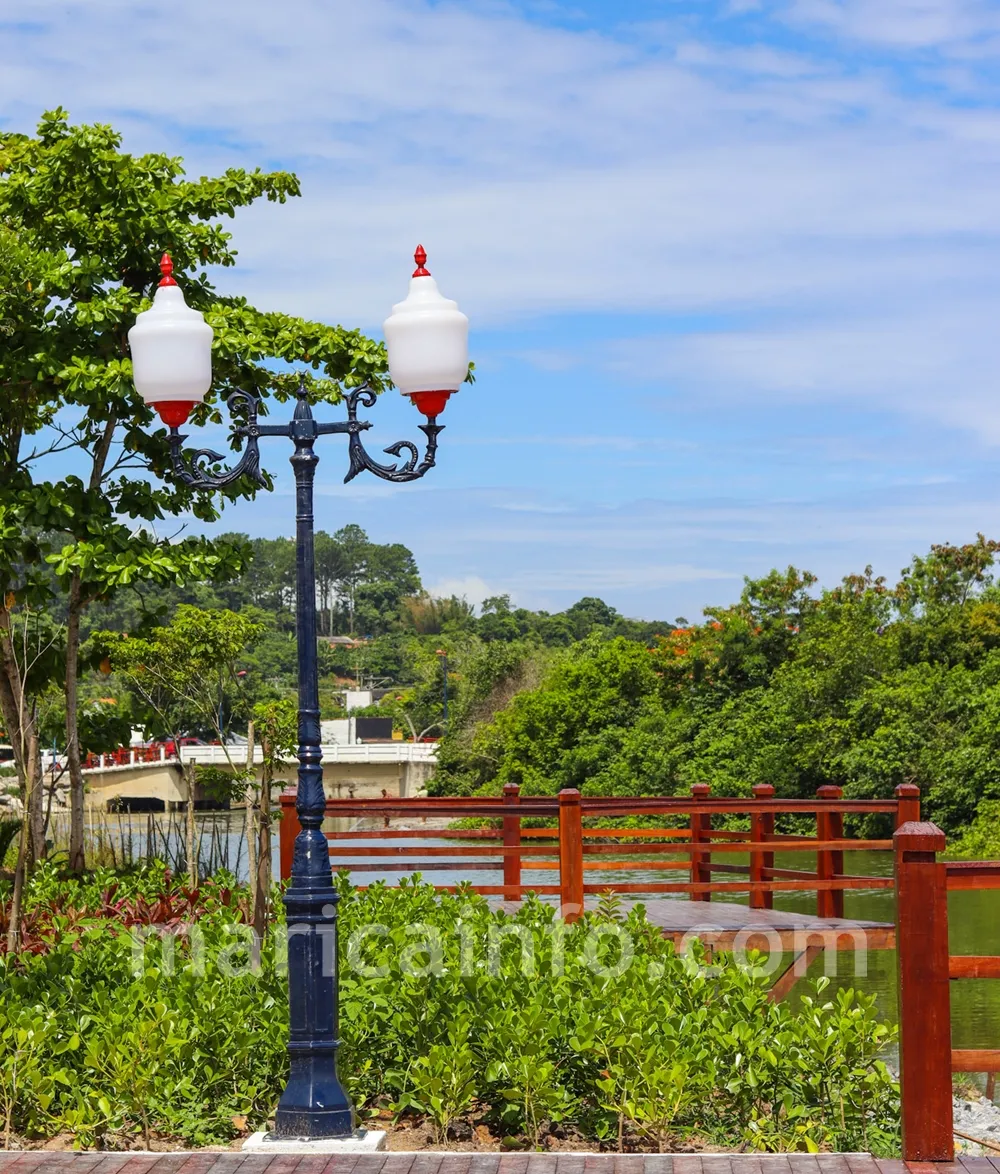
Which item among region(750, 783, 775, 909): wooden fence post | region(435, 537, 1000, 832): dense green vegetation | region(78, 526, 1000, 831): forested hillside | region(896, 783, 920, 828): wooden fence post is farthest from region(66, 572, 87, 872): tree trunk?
region(435, 537, 1000, 832): dense green vegetation

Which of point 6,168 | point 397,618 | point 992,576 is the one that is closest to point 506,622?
point 397,618

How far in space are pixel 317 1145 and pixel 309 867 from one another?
1.20m

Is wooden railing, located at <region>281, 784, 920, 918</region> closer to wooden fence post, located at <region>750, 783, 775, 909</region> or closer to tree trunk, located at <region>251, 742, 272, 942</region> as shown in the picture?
wooden fence post, located at <region>750, 783, 775, 909</region>

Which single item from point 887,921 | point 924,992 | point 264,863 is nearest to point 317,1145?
point 924,992

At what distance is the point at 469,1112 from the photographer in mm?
7215

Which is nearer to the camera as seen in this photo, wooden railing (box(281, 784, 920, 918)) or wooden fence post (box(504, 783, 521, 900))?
wooden railing (box(281, 784, 920, 918))

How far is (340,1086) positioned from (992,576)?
43.2 metres

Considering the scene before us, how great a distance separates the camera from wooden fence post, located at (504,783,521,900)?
12789 mm

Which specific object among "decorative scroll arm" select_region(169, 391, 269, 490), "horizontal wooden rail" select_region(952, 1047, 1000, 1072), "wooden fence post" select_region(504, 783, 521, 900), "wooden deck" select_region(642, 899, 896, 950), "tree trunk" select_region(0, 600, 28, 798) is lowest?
"wooden deck" select_region(642, 899, 896, 950)

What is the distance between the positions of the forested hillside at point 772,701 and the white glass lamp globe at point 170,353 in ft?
99.8

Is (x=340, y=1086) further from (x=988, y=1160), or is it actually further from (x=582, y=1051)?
(x=988, y=1160)

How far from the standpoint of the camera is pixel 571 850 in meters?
11.3

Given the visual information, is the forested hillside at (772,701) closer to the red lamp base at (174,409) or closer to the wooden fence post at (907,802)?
the wooden fence post at (907,802)

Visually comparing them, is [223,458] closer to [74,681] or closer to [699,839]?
[699,839]
